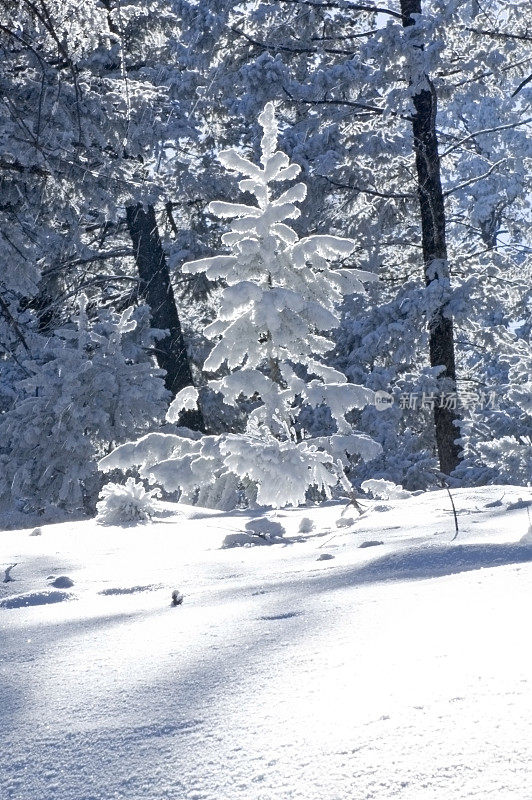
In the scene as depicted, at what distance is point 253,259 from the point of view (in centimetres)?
570

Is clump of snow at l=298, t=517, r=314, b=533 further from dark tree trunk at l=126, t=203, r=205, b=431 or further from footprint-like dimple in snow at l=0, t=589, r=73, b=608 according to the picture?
dark tree trunk at l=126, t=203, r=205, b=431

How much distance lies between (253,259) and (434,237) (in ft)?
17.8

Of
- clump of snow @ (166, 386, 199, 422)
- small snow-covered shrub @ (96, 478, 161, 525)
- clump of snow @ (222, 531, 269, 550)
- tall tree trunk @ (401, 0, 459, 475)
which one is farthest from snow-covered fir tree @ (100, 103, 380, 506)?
tall tree trunk @ (401, 0, 459, 475)

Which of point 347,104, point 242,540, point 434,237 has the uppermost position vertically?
point 347,104

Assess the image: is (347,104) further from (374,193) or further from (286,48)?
(374,193)

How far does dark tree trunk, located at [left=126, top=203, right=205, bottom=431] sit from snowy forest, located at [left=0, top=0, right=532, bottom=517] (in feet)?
0.11

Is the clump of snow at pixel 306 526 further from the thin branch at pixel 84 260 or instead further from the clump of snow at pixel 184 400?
the thin branch at pixel 84 260

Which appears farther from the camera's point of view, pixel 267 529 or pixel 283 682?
pixel 267 529

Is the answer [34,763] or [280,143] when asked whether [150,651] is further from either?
[280,143]

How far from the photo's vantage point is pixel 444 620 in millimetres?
1601

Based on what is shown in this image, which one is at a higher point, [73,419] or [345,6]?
[345,6]

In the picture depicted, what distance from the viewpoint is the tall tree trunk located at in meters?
10.3

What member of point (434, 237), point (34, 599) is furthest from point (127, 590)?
point (434, 237)

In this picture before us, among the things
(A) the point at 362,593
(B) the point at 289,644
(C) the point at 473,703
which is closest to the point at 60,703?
(B) the point at 289,644
